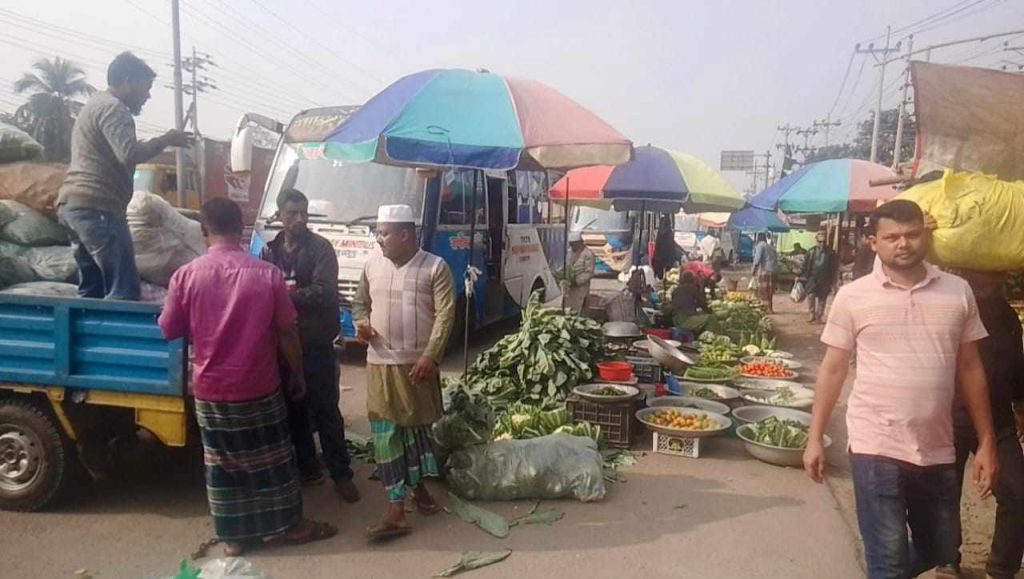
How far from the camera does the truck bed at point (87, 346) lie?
393 cm

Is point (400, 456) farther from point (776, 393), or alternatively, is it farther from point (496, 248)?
point (496, 248)

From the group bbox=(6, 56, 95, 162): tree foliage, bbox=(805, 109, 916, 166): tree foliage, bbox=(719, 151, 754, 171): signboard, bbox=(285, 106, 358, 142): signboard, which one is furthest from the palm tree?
bbox=(719, 151, 754, 171): signboard

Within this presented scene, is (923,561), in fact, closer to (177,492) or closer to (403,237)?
(403,237)

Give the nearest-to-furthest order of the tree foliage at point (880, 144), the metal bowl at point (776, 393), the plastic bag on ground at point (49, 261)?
the plastic bag on ground at point (49, 261) < the metal bowl at point (776, 393) < the tree foliage at point (880, 144)

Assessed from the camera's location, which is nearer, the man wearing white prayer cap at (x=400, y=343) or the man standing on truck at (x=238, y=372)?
the man standing on truck at (x=238, y=372)

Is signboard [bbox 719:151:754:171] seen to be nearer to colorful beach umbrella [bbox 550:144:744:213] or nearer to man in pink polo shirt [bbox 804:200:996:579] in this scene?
colorful beach umbrella [bbox 550:144:744:213]

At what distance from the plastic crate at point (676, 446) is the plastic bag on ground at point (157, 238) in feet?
12.7

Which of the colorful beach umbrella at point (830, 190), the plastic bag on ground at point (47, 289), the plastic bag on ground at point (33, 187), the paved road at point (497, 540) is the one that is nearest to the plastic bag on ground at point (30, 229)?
the plastic bag on ground at point (33, 187)

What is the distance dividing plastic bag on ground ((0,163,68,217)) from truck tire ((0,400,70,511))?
1.82 m

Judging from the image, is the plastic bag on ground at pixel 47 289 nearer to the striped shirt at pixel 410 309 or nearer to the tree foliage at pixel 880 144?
the striped shirt at pixel 410 309

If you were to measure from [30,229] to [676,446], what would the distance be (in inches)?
201

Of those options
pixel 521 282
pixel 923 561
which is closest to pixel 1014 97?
pixel 923 561

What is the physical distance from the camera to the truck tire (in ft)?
13.5

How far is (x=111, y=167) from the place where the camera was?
171 inches
